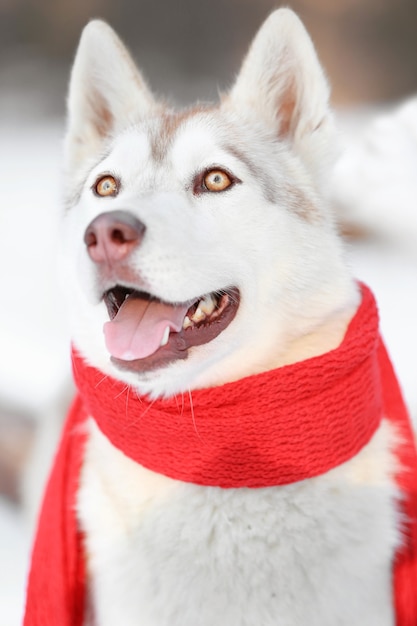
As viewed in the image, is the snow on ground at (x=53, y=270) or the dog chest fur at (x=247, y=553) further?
the snow on ground at (x=53, y=270)

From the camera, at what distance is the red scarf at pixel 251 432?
44.2 inches

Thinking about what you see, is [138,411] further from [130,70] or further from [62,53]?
[62,53]

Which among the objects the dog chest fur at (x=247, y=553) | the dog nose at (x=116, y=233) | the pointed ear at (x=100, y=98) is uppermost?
the pointed ear at (x=100, y=98)

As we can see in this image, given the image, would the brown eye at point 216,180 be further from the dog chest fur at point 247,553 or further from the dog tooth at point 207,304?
the dog chest fur at point 247,553

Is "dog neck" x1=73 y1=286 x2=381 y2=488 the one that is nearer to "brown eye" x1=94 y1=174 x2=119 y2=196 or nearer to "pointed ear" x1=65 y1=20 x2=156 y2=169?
"brown eye" x1=94 y1=174 x2=119 y2=196

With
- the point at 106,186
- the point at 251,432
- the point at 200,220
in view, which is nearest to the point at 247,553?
the point at 251,432

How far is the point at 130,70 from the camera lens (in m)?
1.44

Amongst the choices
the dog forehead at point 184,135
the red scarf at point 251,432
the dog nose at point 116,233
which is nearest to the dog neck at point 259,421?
the red scarf at point 251,432

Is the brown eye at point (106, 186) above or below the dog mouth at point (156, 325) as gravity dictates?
above

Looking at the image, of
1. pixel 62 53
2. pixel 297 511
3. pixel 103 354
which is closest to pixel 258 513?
pixel 297 511

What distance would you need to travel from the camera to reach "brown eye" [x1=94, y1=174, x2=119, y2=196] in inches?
49.2

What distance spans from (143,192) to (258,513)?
67 centimetres

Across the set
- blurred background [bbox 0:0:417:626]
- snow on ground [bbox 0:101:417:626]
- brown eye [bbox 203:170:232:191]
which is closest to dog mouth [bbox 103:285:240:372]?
brown eye [bbox 203:170:232:191]

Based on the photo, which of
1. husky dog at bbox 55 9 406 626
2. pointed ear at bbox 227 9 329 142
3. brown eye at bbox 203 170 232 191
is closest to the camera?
husky dog at bbox 55 9 406 626
